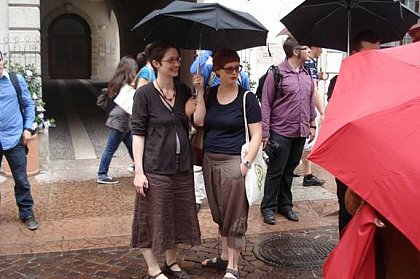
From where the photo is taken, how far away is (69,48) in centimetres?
2778

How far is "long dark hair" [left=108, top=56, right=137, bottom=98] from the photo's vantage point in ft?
21.3

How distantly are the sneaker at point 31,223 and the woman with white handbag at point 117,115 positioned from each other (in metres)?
1.68

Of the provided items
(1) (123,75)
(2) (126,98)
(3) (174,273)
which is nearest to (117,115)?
(2) (126,98)

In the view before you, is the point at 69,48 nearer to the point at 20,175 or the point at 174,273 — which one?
the point at 20,175

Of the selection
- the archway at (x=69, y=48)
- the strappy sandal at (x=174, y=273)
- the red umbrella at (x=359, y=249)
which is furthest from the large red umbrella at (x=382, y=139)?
the archway at (x=69, y=48)

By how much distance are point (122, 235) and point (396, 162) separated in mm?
3592

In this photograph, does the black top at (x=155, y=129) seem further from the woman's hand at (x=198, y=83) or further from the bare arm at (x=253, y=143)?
the bare arm at (x=253, y=143)

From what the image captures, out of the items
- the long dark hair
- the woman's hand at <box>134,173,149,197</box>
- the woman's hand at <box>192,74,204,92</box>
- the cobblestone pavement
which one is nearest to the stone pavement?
the cobblestone pavement

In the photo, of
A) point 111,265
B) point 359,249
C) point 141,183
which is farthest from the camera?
point 111,265

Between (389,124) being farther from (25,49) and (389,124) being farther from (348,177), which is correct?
(25,49)

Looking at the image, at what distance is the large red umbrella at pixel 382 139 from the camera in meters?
1.95

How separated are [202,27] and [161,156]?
114cm

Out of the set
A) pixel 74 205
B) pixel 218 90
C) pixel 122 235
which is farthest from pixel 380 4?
pixel 74 205

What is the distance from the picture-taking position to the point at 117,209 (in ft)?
19.3
